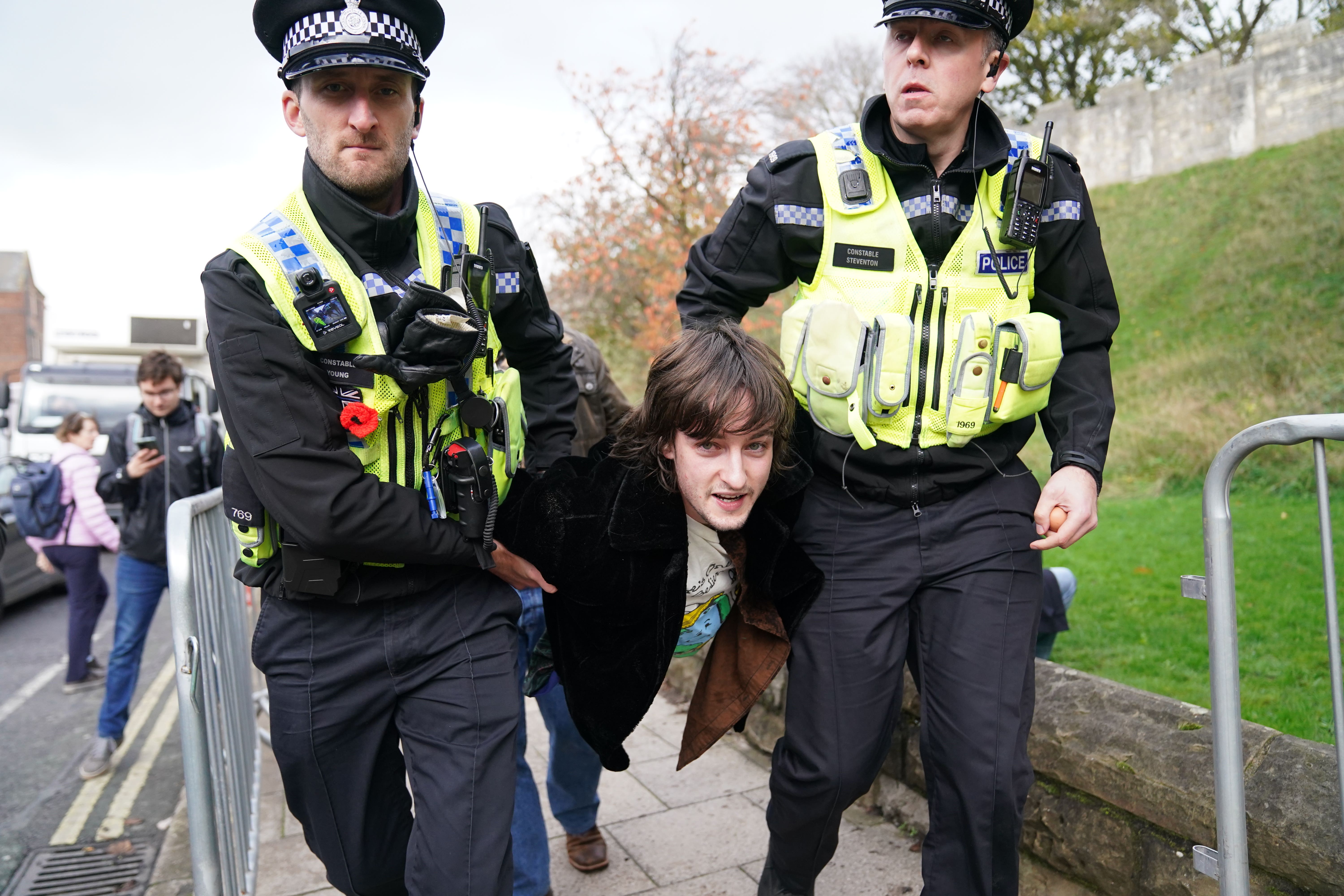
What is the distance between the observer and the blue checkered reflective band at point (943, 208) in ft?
8.34

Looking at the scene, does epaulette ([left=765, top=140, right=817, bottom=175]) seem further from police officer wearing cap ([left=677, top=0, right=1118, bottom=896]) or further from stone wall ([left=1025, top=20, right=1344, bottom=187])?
stone wall ([left=1025, top=20, right=1344, bottom=187])

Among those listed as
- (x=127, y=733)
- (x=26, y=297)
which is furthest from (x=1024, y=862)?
(x=26, y=297)

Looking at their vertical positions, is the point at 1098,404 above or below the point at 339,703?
above

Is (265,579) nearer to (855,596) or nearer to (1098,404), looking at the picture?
(855,596)

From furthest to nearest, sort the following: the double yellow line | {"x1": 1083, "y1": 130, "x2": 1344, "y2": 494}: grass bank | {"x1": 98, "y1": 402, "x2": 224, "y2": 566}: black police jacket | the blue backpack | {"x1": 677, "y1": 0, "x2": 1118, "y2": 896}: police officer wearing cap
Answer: {"x1": 1083, "y1": 130, "x2": 1344, "y2": 494}: grass bank → the blue backpack → {"x1": 98, "y1": 402, "x2": 224, "y2": 566}: black police jacket → the double yellow line → {"x1": 677, "y1": 0, "x2": 1118, "y2": 896}: police officer wearing cap

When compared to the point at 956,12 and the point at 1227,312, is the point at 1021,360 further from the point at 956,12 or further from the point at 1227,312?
the point at 1227,312

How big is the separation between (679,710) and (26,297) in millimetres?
64916

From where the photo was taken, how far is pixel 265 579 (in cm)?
244

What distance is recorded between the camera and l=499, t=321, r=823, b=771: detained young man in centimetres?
249

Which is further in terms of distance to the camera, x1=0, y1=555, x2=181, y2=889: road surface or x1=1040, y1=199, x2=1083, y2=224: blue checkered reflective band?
x1=0, y1=555, x2=181, y2=889: road surface

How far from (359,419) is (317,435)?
0.31 ft

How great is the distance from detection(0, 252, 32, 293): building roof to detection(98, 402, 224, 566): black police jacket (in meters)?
61.1

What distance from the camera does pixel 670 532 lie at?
8.33 feet

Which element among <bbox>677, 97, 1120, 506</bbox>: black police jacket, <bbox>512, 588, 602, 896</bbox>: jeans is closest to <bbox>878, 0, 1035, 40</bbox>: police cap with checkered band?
<bbox>677, 97, 1120, 506</bbox>: black police jacket
